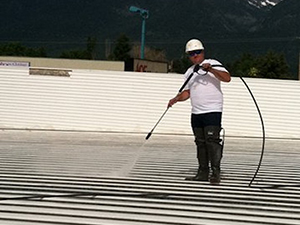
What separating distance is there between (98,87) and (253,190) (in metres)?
12.1

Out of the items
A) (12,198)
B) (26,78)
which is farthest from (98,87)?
(12,198)

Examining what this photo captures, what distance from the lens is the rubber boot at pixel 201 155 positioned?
6902mm

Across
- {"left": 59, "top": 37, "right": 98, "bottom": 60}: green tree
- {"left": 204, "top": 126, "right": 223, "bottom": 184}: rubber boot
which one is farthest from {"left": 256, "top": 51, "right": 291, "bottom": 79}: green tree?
{"left": 204, "top": 126, "right": 223, "bottom": 184}: rubber boot

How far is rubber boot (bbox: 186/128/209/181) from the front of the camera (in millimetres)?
6902

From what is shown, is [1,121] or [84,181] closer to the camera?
[84,181]

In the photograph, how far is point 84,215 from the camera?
506 cm

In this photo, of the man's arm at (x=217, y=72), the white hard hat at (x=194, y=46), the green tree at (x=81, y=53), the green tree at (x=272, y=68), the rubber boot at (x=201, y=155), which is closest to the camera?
the man's arm at (x=217, y=72)

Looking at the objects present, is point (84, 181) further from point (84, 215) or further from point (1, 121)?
point (1, 121)

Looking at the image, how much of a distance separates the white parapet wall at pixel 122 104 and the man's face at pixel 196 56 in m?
11.4

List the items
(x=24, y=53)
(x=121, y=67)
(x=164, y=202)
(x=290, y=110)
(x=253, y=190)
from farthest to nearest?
1. (x=24, y=53)
2. (x=121, y=67)
3. (x=290, y=110)
4. (x=253, y=190)
5. (x=164, y=202)

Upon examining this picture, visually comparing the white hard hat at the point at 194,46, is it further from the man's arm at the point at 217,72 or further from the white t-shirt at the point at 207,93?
the man's arm at the point at 217,72

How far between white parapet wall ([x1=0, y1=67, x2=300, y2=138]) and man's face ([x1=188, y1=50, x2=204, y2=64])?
11385 millimetres

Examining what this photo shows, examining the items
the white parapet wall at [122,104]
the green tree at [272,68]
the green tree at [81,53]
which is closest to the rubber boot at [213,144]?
the white parapet wall at [122,104]

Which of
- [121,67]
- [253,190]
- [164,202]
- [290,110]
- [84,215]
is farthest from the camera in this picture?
[121,67]
